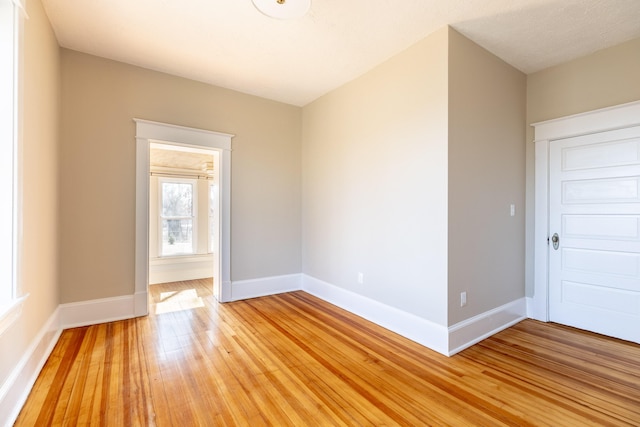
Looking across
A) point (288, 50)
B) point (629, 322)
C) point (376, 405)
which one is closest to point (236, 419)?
point (376, 405)

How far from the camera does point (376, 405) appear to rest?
188cm

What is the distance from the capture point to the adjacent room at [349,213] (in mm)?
1931

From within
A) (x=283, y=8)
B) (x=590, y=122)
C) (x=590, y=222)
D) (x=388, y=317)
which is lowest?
(x=388, y=317)

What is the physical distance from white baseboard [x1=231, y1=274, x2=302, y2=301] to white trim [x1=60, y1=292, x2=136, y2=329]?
1107 millimetres

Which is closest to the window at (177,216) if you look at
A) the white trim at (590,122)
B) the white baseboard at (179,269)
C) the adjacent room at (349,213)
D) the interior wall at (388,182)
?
the white baseboard at (179,269)

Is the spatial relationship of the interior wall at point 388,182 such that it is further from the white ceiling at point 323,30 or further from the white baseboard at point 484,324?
the white ceiling at point 323,30

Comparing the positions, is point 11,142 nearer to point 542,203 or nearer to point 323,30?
point 323,30

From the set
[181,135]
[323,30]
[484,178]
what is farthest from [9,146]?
[484,178]

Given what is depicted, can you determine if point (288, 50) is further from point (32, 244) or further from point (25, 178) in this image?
point (32, 244)

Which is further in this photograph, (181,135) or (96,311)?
(181,135)

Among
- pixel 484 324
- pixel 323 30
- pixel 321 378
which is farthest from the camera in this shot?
pixel 484 324

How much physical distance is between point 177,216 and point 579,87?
625 cm

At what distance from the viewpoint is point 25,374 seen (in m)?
1.94

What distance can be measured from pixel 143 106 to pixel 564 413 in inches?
182
